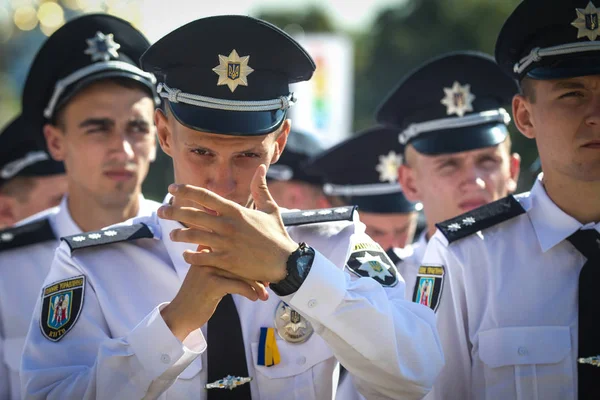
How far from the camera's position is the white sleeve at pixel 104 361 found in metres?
3.36

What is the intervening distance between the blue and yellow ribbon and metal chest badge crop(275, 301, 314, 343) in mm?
42

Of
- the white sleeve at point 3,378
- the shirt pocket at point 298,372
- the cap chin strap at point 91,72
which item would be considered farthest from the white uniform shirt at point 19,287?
the shirt pocket at point 298,372

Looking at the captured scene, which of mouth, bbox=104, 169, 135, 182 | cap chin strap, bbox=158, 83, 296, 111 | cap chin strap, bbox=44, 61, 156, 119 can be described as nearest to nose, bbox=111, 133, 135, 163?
mouth, bbox=104, 169, 135, 182

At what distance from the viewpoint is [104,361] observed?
3.38 meters

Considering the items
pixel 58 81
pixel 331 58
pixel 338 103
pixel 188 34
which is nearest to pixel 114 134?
pixel 58 81

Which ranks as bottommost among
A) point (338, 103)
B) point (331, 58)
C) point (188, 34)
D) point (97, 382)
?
point (97, 382)

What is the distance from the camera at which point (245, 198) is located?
3.73m

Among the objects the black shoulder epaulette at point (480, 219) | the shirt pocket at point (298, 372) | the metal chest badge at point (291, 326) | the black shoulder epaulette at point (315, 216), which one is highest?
the black shoulder epaulette at point (480, 219)

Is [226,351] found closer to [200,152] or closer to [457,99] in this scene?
[200,152]

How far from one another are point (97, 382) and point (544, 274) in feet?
6.42

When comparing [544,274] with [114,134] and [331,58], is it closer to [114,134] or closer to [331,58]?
[114,134]

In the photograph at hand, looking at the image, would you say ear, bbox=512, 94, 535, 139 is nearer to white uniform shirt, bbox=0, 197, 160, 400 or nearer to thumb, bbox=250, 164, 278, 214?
thumb, bbox=250, 164, 278, 214

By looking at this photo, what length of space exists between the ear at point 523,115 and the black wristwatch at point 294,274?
161 centimetres

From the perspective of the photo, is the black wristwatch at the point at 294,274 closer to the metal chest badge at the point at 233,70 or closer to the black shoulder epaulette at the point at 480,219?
the metal chest badge at the point at 233,70
